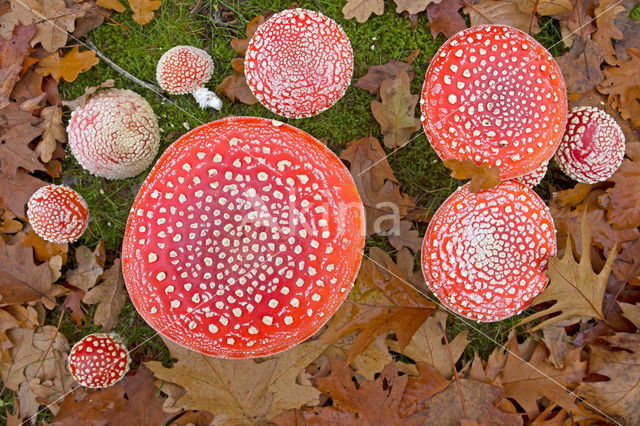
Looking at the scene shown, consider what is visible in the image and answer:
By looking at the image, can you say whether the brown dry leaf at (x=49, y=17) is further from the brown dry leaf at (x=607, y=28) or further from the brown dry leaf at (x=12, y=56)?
the brown dry leaf at (x=607, y=28)

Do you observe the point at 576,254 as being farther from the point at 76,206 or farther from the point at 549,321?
the point at 76,206

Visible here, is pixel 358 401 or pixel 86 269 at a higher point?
pixel 86 269

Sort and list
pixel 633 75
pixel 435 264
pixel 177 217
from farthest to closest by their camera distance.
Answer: pixel 633 75, pixel 435 264, pixel 177 217

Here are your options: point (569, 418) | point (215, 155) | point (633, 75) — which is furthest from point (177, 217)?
point (633, 75)

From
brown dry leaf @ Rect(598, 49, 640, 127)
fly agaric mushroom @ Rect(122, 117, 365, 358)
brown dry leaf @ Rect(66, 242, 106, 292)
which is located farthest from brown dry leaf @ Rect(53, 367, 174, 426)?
brown dry leaf @ Rect(598, 49, 640, 127)

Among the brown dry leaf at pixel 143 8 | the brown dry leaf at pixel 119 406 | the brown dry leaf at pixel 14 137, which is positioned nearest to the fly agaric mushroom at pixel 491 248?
the brown dry leaf at pixel 119 406

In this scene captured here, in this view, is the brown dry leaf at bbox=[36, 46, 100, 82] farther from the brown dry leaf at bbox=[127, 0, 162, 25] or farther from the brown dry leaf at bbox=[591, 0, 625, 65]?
the brown dry leaf at bbox=[591, 0, 625, 65]

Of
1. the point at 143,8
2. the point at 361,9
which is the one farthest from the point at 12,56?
the point at 361,9

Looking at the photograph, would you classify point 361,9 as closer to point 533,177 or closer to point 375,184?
point 375,184
